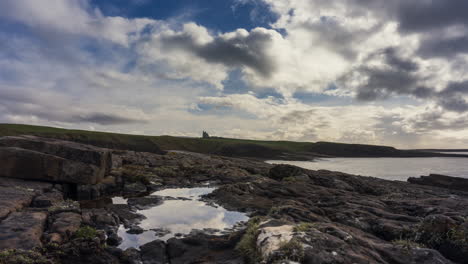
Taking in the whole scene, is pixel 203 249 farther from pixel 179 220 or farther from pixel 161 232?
pixel 179 220

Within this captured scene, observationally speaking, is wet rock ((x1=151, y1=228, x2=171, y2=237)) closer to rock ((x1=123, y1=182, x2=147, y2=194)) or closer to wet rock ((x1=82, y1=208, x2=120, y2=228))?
wet rock ((x1=82, y1=208, x2=120, y2=228))

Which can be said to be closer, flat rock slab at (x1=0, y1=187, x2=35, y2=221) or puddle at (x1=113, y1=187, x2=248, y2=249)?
flat rock slab at (x1=0, y1=187, x2=35, y2=221)

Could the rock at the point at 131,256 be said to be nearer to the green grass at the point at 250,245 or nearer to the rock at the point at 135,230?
Result: the rock at the point at 135,230

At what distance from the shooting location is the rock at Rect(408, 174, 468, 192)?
43.3m

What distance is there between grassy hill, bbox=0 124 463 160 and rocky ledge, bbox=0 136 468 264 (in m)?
73.8

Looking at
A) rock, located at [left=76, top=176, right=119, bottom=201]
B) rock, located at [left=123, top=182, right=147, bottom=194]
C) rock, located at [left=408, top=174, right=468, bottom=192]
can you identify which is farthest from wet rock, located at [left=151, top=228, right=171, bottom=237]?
rock, located at [left=408, top=174, right=468, bottom=192]

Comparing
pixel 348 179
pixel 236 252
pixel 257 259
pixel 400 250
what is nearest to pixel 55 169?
pixel 236 252

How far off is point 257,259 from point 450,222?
8.61m

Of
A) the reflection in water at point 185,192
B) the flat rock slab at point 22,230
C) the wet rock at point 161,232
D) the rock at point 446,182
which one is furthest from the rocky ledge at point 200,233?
the rock at point 446,182

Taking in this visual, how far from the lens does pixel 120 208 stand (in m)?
17.6

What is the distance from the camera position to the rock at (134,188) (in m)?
24.0

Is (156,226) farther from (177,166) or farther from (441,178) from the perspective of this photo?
(441,178)

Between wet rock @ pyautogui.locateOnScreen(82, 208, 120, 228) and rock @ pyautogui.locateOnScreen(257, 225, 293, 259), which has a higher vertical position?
rock @ pyautogui.locateOnScreen(257, 225, 293, 259)

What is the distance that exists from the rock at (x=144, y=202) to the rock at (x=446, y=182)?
49.2m
